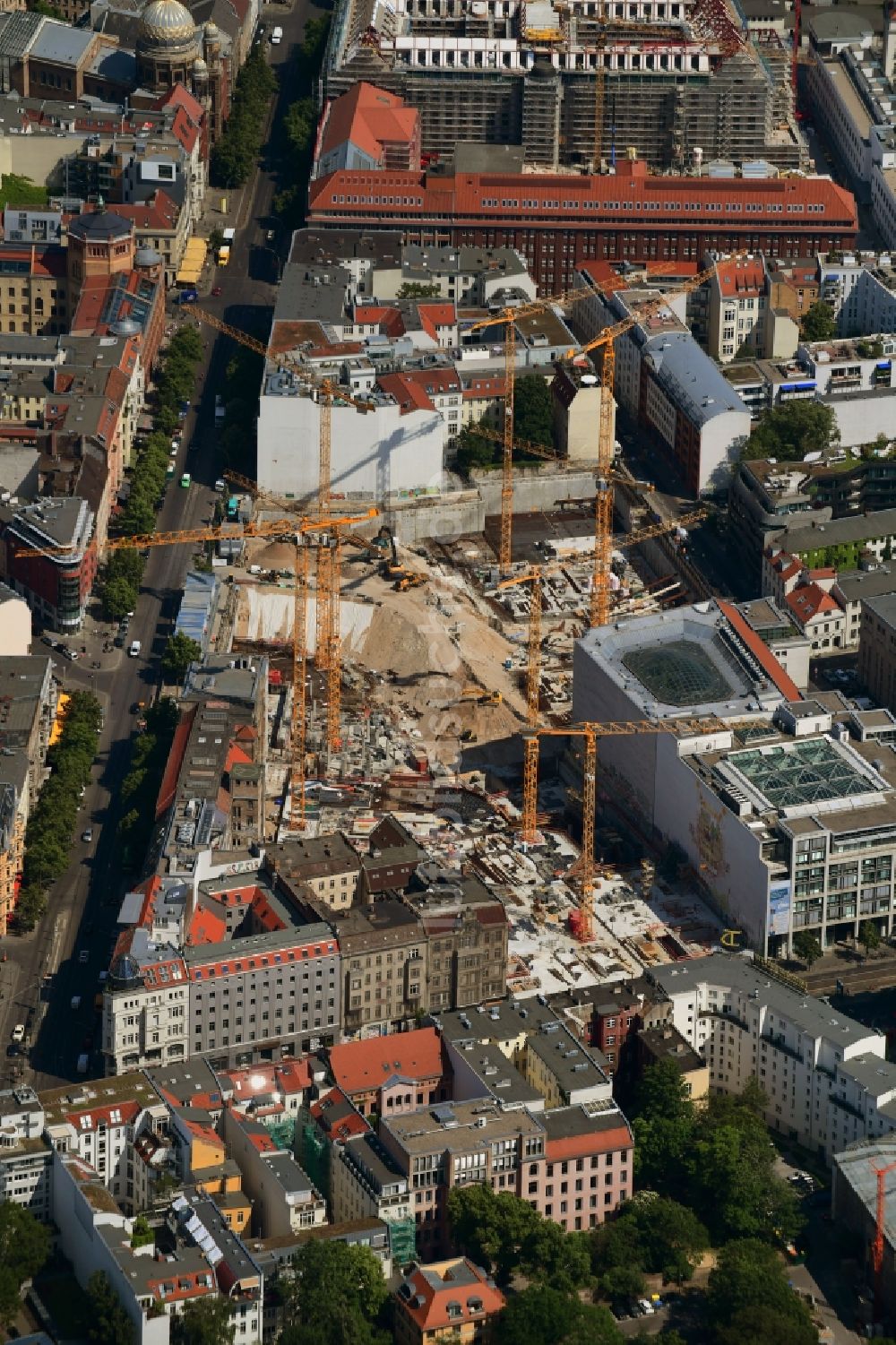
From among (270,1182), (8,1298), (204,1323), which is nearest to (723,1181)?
(270,1182)

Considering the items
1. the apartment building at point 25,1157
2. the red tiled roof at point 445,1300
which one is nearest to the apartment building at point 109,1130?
the apartment building at point 25,1157

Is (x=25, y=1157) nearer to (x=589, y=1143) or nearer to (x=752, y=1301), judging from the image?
(x=589, y=1143)

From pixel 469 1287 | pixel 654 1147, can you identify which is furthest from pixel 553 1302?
pixel 654 1147

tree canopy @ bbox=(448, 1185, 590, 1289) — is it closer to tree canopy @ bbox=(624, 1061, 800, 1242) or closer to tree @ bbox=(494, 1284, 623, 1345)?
tree @ bbox=(494, 1284, 623, 1345)

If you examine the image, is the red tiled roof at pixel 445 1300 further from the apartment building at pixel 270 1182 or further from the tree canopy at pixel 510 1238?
the apartment building at pixel 270 1182

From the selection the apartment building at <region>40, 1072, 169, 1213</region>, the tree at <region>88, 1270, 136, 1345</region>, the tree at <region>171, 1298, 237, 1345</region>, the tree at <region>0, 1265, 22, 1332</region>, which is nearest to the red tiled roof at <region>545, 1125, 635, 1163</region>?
the apartment building at <region>40, 1072, 169, 1213</region>

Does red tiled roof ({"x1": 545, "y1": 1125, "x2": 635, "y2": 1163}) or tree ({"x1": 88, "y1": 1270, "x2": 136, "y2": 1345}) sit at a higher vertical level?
red tiled roof ({"x1": 545, "y1": 1125, "x2": 635, "y2": 1163})
